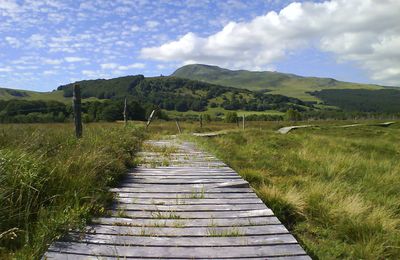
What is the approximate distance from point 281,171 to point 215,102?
146m

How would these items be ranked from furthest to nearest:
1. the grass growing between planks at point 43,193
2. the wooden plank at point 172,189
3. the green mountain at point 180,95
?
the green mountain at point 180,95 < the wooden plank at point 172,189 < the grass growing between planks at point 43,193

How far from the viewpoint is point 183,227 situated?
404cm

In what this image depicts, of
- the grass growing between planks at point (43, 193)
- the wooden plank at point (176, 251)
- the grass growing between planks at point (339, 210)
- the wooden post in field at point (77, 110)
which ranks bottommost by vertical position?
the grass growing between planks at point (339, 210)

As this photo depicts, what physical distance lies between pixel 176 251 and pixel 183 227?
0.62 metres

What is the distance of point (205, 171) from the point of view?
24.3ft

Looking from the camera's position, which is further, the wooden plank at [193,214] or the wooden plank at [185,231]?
the wooden plank at [193,214]

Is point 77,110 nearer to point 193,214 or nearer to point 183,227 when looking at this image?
point 193,214

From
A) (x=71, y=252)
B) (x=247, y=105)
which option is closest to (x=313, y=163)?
(x=71, y=252)

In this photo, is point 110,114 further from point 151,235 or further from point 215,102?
point 215,102

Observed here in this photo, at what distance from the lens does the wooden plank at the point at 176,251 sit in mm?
3320

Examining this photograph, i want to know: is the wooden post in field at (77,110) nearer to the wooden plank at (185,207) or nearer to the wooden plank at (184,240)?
the wooden plank at (185,207)

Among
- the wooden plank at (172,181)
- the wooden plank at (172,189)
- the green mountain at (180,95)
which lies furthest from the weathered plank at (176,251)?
the green mountain at (180,95)

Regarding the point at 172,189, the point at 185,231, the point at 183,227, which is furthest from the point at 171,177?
the point at 185,231

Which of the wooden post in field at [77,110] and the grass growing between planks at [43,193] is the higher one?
the wooden post in field at [77,110]
